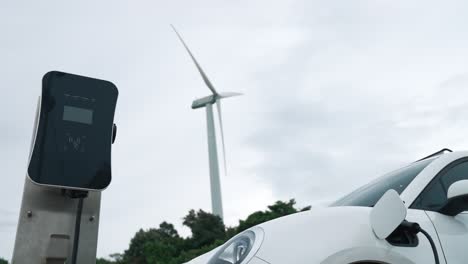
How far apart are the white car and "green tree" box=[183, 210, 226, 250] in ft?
128

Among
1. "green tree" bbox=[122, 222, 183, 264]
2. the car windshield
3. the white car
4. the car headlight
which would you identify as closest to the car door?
the white car

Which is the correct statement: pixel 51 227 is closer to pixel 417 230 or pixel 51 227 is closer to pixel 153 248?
pixel 417 230

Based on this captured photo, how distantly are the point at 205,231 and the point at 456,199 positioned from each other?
40446mm

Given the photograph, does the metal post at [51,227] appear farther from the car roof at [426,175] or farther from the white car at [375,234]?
the car roof at [426,175]

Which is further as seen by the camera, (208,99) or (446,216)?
(208,99)

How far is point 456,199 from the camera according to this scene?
2.54 m

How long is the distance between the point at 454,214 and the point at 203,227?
40.9 m

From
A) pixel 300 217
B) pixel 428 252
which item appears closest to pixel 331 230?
pixel 300 217

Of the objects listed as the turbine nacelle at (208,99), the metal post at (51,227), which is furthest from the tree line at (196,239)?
the metal post at (51,227)

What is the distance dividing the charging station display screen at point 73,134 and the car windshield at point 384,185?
158 cm

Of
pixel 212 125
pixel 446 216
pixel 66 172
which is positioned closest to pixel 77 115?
pixel 66 172

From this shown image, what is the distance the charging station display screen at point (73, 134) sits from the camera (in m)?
3.07

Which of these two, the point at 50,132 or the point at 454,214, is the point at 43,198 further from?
the point at 454,214

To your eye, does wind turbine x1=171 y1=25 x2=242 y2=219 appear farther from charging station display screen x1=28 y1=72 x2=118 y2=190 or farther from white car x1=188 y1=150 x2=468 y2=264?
white car x1=188 y1=150 x2=468 y2=264
